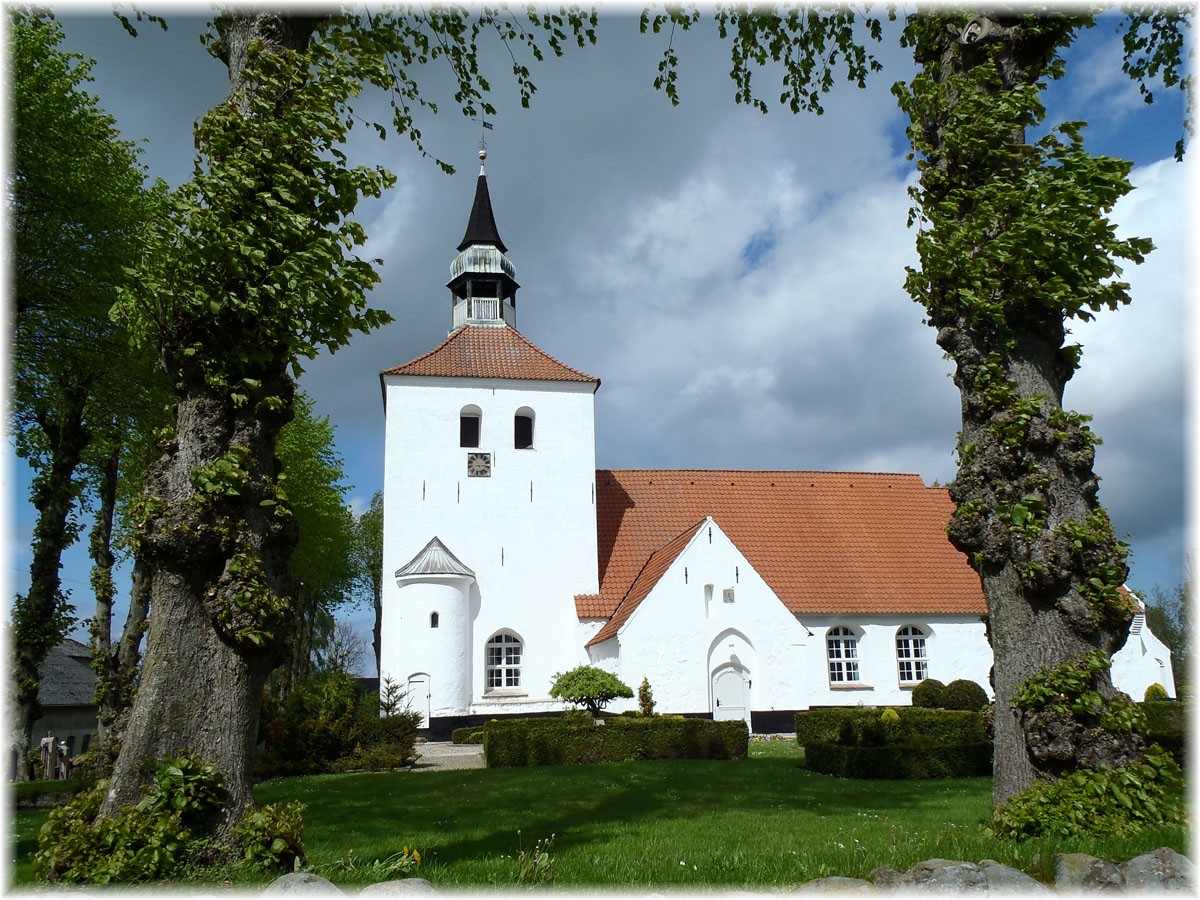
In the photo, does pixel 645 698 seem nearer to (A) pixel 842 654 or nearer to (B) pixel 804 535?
(A) pixel 842 654

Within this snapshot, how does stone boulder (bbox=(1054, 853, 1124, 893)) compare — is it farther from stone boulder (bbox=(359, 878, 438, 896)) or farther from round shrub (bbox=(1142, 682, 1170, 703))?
round shrub (bbox=(1142, 682, 1170, 703))

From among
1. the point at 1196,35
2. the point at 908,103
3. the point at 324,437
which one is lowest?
the point at 908,103

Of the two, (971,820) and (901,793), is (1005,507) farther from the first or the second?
(901,793)

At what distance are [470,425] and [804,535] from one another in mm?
11184

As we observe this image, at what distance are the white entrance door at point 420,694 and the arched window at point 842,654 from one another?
11.5m

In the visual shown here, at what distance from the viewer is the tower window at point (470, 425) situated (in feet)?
90.6

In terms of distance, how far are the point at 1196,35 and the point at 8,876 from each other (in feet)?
40.3

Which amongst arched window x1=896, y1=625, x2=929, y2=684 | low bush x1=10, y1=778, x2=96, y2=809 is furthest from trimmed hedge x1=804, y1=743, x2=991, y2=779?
arched window x1=896, y1=625, x2=929, y2=684

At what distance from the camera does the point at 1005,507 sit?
7.02 metres

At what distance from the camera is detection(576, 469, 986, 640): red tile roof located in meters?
26.6

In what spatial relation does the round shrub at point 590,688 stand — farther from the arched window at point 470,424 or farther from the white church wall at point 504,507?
the arched window at point 470,424

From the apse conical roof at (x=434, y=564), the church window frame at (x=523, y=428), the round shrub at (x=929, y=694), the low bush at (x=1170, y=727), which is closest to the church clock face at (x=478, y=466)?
the church window frame at (x=523, y=428)

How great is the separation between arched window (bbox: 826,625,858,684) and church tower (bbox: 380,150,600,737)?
7199 millimetres

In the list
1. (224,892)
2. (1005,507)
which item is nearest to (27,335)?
(224,892)
